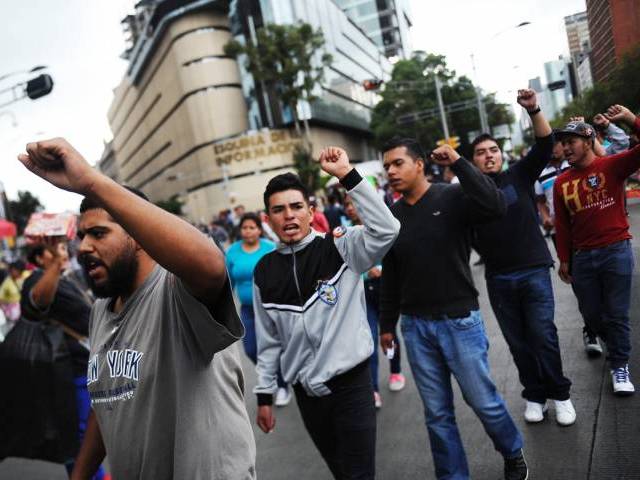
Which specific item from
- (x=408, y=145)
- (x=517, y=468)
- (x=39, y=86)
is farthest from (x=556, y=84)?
(x=39, y=86)

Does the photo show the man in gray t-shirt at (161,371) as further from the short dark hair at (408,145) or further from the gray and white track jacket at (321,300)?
the short dark hair at (408,145)

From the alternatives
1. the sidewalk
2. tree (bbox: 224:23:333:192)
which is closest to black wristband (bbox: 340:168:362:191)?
the sidewalk

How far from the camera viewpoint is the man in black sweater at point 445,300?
10.1 ft

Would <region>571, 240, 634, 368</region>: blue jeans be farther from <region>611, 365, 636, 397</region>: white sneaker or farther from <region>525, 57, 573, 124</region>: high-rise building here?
<region>525, 57, 573, 124</region>: high-rise building

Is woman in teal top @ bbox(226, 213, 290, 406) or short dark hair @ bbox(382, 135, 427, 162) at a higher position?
short dark hair @ bbox(382, 135, 427, 162)

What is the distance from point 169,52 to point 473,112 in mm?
28551

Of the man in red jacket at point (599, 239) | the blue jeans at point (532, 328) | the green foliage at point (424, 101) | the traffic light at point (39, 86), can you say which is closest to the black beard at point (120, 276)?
the blue jeans at point (532, 328)

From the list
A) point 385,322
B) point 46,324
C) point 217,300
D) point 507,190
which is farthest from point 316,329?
point 46,324

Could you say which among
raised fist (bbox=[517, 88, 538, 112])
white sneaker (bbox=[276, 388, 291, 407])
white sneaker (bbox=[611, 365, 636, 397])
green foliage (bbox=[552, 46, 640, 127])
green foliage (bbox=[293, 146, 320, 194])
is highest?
green foliage (bbox=[293, 146, 320, 194])

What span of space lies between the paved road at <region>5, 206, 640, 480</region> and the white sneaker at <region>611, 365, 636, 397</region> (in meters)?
0.05

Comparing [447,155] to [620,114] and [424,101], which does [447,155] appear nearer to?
[620,114]

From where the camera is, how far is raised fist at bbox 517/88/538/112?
297cm

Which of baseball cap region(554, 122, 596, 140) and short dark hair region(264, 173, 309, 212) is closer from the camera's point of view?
baseball cap region(554, 122, 596, 140)

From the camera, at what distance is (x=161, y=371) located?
5.50ft
